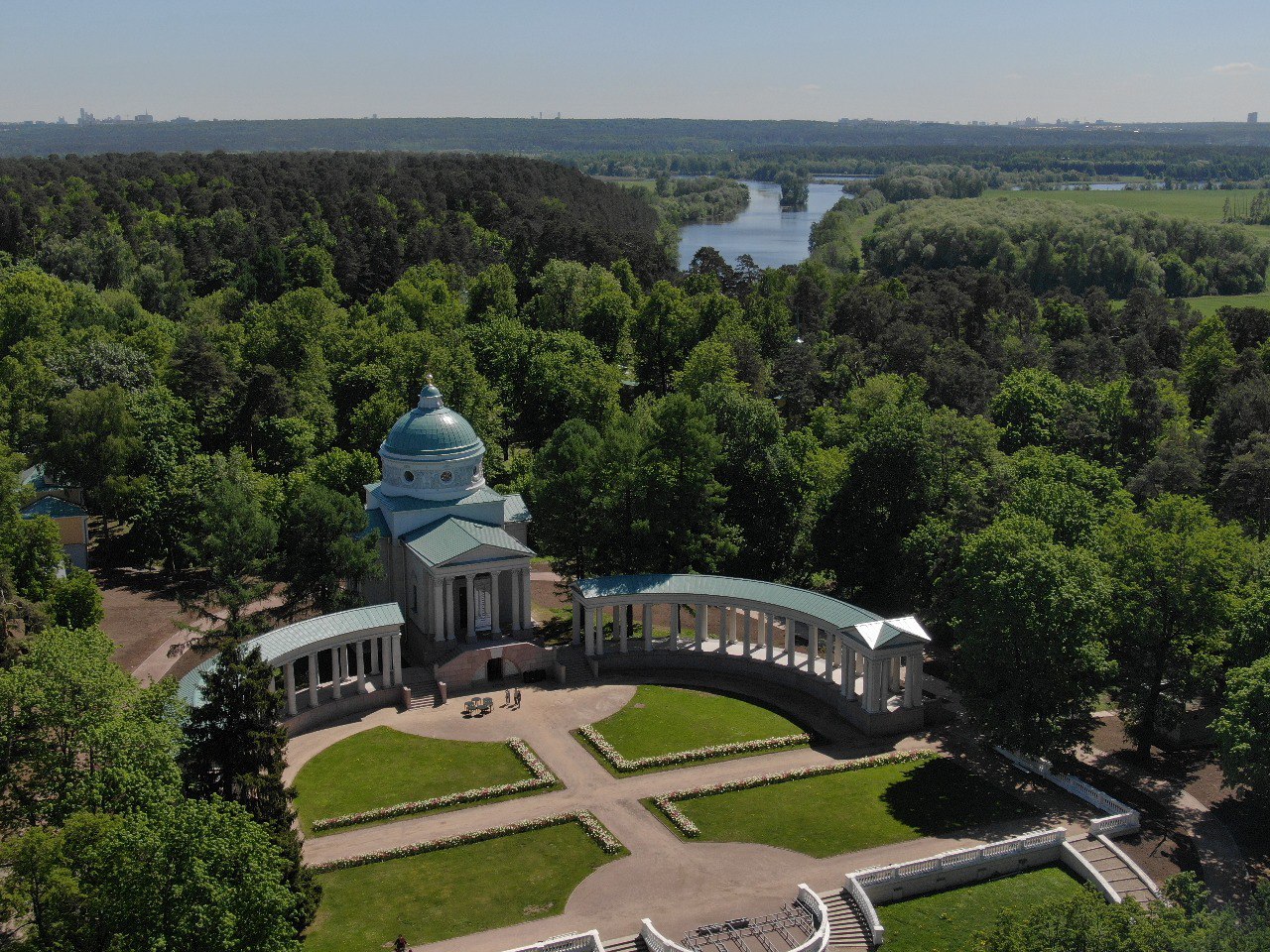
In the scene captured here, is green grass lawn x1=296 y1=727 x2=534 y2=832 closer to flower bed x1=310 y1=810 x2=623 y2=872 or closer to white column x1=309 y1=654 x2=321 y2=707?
white column x1=309 y1=654 x2=321 y2=707

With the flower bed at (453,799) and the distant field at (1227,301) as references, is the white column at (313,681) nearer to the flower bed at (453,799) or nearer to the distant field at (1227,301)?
the flower bed at (453,799)

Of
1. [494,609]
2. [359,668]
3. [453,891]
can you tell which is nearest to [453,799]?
[453,891]

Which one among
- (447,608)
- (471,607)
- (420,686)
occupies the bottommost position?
(420,686)

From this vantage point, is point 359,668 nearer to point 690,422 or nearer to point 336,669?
point 336,669

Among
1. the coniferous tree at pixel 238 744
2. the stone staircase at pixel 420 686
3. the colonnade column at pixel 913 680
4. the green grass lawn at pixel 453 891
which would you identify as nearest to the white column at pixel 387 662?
the stone staircase at pixel 420 686

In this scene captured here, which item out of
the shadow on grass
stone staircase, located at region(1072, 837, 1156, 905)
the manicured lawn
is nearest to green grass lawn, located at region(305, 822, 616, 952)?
the manicured lawn

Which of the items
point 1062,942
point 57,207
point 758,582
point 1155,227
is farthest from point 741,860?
point 1155,227
